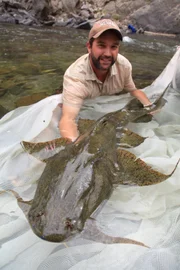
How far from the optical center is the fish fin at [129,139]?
2864 millimetres

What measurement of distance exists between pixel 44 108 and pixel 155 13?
828 inches

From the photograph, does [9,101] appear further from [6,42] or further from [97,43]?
[6,42]

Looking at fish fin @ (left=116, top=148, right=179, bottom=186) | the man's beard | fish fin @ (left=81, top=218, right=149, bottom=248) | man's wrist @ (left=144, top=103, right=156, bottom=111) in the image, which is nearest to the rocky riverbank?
the man's beard

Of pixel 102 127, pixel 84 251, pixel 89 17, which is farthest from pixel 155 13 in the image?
pixel 84 251

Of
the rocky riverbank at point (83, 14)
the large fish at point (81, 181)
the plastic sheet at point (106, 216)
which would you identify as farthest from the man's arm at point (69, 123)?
the rocky riverbank at point (83, 14)

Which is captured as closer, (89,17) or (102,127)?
(102,127)

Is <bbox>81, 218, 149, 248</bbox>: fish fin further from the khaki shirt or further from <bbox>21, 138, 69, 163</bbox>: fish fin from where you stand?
the khaki shirt

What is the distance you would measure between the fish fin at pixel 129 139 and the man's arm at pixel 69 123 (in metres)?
0.48

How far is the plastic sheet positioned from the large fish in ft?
0.27

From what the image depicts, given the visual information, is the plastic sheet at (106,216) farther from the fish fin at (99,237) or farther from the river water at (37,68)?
the river water at (37,68)

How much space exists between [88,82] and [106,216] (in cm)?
217

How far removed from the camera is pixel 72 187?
1.93m

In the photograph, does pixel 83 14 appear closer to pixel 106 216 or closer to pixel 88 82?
pixel 88 82

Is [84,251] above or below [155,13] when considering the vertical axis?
above
